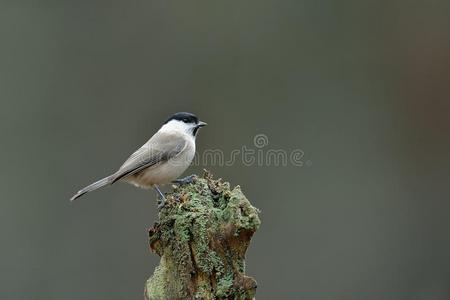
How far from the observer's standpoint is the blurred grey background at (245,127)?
5.08 meters

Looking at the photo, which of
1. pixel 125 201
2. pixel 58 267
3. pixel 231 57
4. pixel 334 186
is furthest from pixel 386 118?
pixel 58 267

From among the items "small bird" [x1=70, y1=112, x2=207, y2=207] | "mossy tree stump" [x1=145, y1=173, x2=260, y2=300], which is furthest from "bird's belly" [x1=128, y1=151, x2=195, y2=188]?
"mossy tree stump" [x1=145, y1=173, x2=260, y2=300]

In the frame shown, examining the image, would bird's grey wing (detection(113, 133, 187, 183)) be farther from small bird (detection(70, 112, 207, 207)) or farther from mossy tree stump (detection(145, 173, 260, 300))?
mossy tree stump (detection(145, 173, 260, 300))

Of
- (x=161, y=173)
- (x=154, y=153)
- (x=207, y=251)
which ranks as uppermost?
(x=154, y=153)

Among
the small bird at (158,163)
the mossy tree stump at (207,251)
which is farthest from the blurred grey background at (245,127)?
the mossy tree stump at (207,251)

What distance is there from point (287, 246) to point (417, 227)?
→ 121cm

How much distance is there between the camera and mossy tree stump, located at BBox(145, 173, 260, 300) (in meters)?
2.17

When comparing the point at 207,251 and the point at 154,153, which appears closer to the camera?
the point at 207,251

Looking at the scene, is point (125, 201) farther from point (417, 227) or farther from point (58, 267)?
point (417, 227)

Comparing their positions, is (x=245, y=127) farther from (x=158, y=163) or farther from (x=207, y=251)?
(x=207, y=251)

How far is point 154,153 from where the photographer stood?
11.3 feet

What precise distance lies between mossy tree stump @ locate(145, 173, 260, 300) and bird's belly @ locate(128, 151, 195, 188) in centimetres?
106

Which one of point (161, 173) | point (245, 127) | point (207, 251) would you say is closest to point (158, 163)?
point (161, 173)

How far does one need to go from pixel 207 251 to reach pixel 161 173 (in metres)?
1.26
